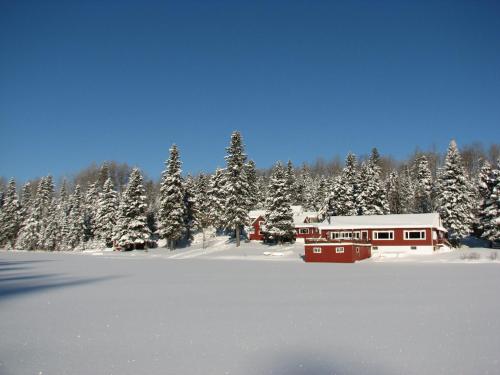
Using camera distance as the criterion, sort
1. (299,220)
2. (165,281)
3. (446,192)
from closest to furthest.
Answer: (165,281) < (446,192) < (299,220)

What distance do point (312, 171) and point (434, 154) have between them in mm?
41524

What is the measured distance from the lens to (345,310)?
14.0m

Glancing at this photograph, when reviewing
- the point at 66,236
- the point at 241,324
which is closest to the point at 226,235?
the point at 66,236

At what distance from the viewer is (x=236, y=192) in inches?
2234

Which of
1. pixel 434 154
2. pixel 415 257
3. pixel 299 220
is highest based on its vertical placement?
pixel 434 154

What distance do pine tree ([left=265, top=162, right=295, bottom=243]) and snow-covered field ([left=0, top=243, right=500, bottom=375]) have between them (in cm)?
3440

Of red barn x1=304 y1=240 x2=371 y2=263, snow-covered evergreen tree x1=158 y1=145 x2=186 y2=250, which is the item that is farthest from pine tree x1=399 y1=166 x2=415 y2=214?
snow-covered evergreen tree x1=158 y1=145 x2=186 y2=250

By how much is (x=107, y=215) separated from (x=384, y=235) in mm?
Answer: 43390

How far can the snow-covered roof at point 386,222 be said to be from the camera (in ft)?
155

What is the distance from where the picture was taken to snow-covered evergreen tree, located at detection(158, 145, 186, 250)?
57281 millimetres

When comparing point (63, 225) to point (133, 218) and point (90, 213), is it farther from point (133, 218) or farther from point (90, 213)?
point (133, 218)

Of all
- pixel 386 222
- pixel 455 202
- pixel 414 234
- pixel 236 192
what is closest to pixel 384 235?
pixel 386 222

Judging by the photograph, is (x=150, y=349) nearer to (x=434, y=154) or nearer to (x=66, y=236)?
(x=66, y=236)

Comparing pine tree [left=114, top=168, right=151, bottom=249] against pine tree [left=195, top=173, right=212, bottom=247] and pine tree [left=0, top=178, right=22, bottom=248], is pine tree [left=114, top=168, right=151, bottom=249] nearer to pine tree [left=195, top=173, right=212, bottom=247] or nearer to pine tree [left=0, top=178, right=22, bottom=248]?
pine tree [left=195, top=173, right=212, bottom=247]
